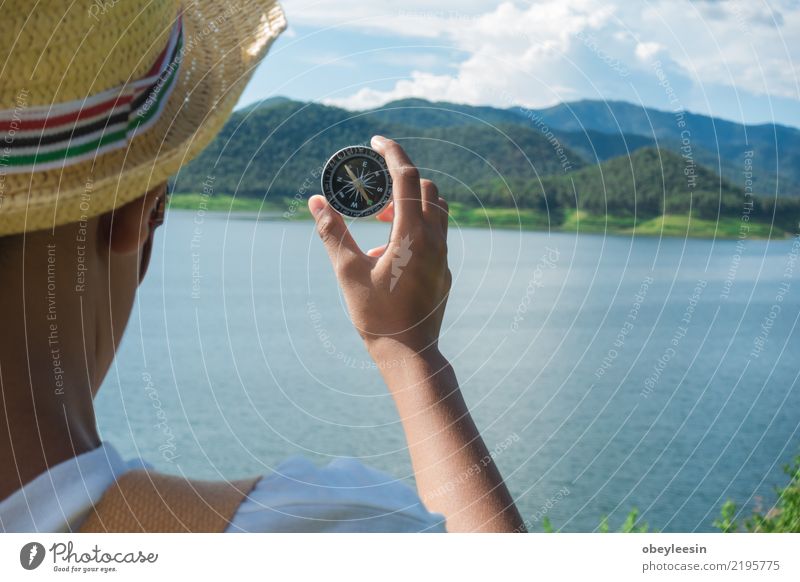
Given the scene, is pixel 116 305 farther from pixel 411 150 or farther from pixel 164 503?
pixel 411 150

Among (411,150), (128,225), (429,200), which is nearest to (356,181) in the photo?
(429,200)

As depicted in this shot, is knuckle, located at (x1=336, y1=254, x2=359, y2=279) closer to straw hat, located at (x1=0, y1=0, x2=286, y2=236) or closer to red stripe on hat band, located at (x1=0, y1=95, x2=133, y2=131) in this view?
straw hat, located at (x1=0, y1=0, x2=286, y2=236)

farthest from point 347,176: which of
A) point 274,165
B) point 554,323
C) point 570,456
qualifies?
point 554,323

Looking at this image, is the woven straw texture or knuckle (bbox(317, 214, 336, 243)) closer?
the woven straw texture

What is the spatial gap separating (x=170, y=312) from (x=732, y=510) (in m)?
13.0

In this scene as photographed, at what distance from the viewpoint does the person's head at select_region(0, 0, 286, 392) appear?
0.88 m

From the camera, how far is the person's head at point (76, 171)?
875mm

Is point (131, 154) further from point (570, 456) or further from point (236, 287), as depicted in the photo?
point (236, 287)

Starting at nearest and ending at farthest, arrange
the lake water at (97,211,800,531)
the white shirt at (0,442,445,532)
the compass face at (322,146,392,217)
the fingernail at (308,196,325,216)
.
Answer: the white shirt at (0,442,445,532), the fingernail at (308,196,325,216), the compass face at (322,146,392,217), the lake water at (97,211,800,531)

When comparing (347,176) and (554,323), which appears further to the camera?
(554,323)

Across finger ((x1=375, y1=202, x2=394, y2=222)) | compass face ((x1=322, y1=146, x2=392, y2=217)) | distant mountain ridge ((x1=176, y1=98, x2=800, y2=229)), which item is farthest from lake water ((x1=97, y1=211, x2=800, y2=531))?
finger ((x1=375, y1=202, x2=394, y2=222))

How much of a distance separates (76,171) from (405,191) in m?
0.32

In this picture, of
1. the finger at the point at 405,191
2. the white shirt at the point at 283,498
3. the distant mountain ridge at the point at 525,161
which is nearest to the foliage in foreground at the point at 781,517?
the finger at the point at 405,191

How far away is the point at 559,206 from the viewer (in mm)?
8367
